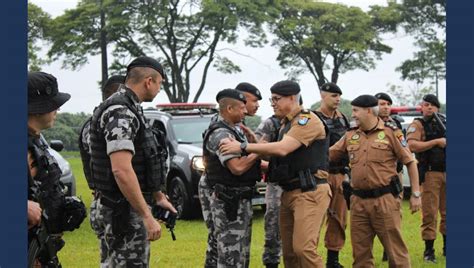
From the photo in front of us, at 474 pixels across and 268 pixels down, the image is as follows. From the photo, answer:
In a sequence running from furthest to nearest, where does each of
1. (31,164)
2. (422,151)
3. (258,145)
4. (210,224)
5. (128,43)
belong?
1. (128,43)
2. (422,151)
3. (210,224)
4. (258,145)
5. (31,164)

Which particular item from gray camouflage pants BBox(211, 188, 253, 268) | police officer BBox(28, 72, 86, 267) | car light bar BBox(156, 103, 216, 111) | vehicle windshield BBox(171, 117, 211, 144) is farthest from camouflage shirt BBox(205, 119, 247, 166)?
car light bar BBox(156, 103, 216, 111)

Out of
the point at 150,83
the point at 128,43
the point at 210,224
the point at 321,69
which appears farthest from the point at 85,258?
the point at 321,69

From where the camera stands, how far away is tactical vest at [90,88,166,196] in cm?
369

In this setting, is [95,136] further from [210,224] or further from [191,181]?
[191,181]

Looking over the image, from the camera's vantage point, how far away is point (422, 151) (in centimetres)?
715

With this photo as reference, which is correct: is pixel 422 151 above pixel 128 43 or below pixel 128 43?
below

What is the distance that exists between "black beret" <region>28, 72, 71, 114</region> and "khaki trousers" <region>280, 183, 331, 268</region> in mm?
2159

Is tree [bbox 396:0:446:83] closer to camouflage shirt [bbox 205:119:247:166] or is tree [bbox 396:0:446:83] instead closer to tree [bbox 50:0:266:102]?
tree [bbox 50:0:266:102]

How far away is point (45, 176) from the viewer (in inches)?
135

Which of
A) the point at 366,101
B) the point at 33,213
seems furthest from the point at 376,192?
the point at 33,213

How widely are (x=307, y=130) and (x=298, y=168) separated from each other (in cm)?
34

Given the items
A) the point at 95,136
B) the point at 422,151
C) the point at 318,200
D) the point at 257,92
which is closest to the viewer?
the point at 95,136

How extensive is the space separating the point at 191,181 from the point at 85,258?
3.03 meters

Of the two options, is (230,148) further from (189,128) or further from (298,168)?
(189,128)
